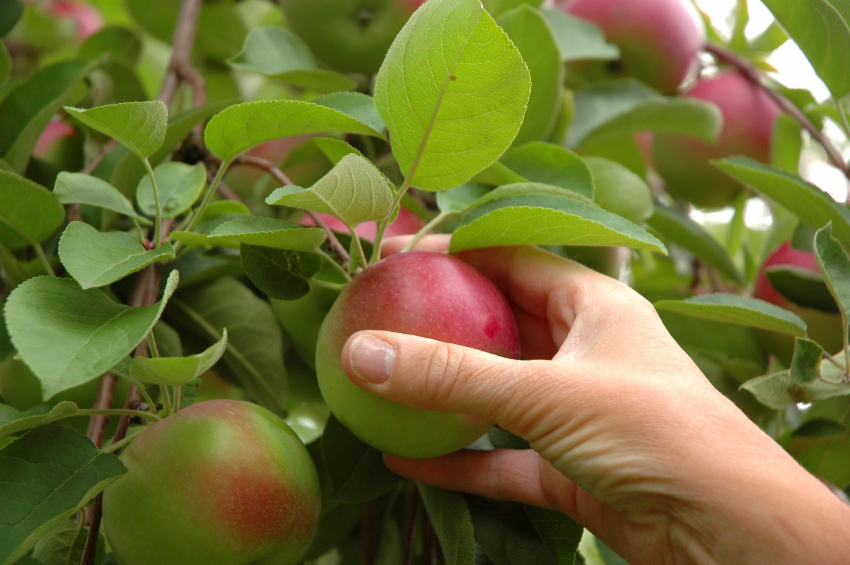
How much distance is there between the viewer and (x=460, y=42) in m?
0.49

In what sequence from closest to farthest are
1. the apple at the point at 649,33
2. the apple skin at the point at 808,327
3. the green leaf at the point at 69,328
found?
the green leaf at the point at 69,328 → the apple skin at the point at 808,327 → the apple at the point at 649,33

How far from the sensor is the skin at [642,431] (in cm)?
48

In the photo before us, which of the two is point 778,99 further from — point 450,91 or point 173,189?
point 173,189

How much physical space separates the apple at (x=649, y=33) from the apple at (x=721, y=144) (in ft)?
0.28

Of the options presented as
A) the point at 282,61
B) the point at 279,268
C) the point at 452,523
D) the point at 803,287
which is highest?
the point at 282,61

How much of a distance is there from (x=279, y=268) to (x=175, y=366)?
0.48 feet

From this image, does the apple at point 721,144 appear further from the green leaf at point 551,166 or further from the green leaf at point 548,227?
the green leaf at point 548,227

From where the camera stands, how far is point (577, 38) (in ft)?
3.48

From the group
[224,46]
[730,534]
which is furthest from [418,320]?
[224,46]

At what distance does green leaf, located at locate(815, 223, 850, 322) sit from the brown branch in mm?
416

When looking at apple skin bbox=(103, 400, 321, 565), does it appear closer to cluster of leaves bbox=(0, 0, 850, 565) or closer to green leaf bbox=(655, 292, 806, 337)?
cluster of leaves bbox=(0, 0, 850, 565)

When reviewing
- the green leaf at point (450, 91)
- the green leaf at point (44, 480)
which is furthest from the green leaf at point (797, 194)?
the green leaf at point (44, 480)

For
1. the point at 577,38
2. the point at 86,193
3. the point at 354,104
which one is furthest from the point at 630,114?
the point at 86,193

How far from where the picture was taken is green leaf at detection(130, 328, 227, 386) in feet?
1.60
